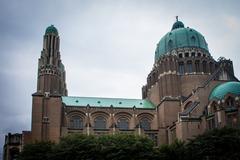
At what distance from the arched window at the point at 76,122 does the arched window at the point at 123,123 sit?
9001mm

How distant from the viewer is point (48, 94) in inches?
2990

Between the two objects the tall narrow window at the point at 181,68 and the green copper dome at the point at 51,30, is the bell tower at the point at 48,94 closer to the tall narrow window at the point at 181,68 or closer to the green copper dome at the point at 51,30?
the green copper dome at the point at 51,30

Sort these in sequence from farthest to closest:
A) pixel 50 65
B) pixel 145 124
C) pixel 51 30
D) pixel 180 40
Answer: pixel 180 40 < pixel 51 30 < pixel 50 65 < pixel 145 124

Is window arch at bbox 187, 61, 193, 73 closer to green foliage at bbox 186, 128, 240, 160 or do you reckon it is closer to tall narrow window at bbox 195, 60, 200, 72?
tall narrow window at bbox 195, 60, 200, 72

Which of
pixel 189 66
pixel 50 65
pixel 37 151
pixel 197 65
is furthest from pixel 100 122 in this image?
pixel 197 65

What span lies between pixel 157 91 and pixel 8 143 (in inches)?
1500

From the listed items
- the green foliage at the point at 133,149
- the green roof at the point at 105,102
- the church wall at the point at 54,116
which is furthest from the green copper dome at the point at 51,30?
the green foliage at the point at 133,149

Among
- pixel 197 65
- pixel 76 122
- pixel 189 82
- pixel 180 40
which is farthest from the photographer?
pixel 180 40

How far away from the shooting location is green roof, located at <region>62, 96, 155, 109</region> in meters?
82.4

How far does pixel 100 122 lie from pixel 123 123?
18.4ft

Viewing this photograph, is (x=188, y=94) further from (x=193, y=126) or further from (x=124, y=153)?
(x=124, y=153)

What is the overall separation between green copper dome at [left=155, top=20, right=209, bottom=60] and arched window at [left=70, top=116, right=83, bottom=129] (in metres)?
28.7

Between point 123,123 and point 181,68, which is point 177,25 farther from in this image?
point 123,123

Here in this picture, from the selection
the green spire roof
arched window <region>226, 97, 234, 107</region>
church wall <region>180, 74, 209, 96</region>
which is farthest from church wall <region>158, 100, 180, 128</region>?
the green spire roof
